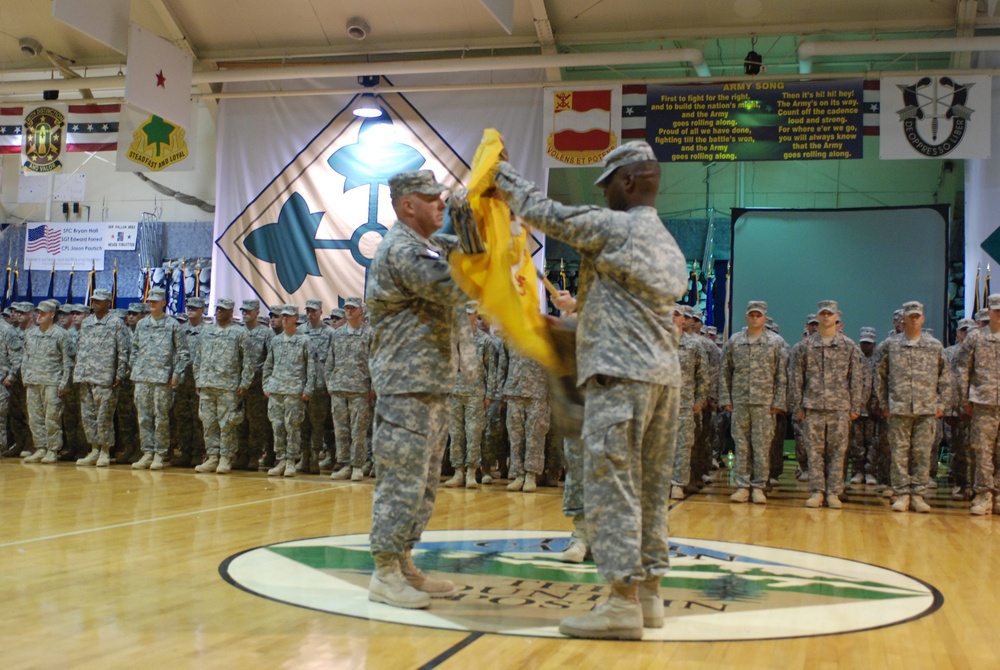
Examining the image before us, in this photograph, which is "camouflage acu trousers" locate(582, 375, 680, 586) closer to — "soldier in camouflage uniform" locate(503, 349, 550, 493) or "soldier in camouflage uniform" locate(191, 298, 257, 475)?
"soldier in camouflage uniform" locate(503, 349, 550, 493)

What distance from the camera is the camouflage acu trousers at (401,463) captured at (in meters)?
3.33

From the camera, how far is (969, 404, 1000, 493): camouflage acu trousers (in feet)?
24.0

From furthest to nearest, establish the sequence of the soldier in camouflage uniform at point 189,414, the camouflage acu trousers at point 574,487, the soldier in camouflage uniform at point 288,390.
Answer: the soldier in camouflage uniform at point 189,414, the soldier in camouflage uniform at point 288,390, the camouflage acu trousers at point 574,487

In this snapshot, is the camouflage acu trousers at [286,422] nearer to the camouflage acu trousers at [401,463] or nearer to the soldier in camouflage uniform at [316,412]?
the soldier in camouflage uniform at [316,412]

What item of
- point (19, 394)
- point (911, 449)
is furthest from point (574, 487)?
point (19, 394)

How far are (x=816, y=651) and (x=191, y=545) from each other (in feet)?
9.73

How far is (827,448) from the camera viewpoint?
24.6 feet

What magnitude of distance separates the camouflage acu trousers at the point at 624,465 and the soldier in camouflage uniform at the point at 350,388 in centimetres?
551

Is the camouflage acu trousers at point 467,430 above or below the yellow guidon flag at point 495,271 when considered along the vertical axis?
below

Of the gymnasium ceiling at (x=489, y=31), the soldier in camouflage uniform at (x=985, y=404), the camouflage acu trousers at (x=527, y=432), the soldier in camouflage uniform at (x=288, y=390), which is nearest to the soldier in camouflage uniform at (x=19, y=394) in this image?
the soldier in camouflage uniform at (x=288, y=390)

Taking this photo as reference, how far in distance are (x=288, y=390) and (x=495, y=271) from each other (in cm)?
564

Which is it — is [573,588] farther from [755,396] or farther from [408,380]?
[755,396]

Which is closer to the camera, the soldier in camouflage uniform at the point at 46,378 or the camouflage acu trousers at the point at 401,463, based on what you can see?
the camouflage acu trousers at the point at 401,463

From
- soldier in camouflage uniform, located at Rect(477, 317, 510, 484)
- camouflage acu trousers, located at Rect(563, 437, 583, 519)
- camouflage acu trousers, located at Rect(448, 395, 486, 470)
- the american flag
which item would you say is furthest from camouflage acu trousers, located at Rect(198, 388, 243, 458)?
the american flag
